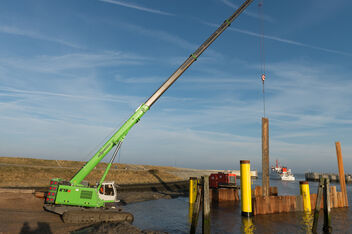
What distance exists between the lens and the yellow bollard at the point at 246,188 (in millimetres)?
19391

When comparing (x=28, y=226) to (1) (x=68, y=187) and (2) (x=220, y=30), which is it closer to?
(1) (x=68, y=187)

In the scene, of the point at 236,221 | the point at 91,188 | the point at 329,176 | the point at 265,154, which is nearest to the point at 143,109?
the point at 91,188

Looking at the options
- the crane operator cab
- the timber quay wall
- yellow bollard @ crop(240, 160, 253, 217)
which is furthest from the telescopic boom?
the timber quay wall

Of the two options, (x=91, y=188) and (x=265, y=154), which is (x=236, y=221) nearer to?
(x=265, y=154)

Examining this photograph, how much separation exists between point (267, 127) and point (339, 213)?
41.5 feet

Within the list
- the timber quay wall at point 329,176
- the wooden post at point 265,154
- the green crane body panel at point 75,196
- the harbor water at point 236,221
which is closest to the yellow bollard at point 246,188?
the harbor water at point 236,221

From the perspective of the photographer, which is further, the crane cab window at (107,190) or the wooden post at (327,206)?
the crane cab window at (107,190)

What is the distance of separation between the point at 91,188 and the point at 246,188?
39.7ft

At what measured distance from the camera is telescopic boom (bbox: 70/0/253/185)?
62.7ft

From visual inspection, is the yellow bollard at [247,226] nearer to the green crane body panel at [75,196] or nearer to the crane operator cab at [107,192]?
the crane operator cab at [107,192]

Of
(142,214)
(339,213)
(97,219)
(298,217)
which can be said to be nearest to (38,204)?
(97,219)

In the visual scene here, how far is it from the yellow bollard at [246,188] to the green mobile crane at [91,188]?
920cm

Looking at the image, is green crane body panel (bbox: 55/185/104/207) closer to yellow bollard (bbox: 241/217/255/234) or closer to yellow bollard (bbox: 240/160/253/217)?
yellow bollard (bbox: 241/217/255/234)

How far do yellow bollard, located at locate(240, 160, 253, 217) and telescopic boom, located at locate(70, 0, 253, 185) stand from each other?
29.8ft
